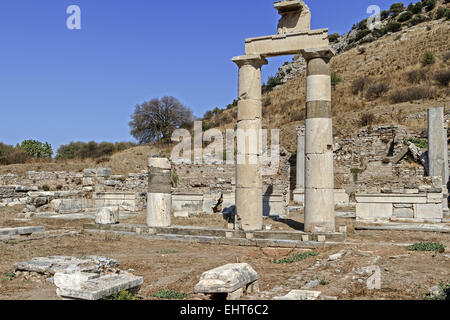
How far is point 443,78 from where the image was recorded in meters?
36.3

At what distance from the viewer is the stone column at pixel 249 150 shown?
1237 centimetres

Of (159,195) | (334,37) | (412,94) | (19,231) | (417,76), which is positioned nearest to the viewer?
(19,231)

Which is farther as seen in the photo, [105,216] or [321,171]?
[105,216]

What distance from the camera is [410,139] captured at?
25281 mm

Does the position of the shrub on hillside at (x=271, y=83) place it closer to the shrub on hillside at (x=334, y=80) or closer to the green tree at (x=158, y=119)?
the shrub on hillside at (x=334, y=80)

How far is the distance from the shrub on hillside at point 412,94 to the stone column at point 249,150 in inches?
1034

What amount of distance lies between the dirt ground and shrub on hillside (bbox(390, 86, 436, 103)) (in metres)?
24.6

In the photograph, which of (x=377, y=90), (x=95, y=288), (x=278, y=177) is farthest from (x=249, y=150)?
(x=377, y=90)

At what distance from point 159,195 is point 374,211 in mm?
8225

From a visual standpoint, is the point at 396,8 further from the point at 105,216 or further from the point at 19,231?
the point at 19,231

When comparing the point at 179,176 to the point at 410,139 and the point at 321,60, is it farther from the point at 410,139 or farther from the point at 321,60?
the point at 321,60

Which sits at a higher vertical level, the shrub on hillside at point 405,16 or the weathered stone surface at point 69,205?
the shrub on hillside at point 405,16

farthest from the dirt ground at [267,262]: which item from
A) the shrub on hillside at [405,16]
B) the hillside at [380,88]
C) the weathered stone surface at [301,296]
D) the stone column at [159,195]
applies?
the shrub on hillside at [405,16]
